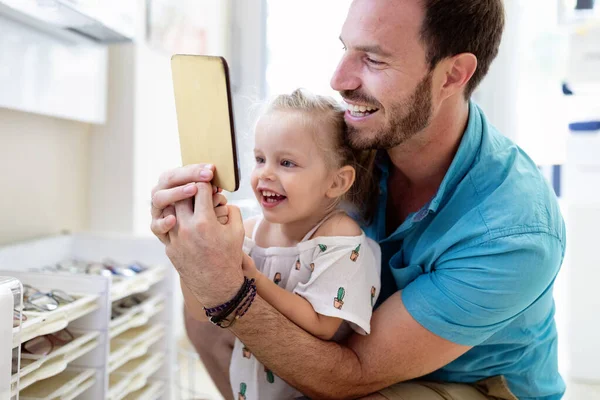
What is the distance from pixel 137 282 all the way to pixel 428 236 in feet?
2.08

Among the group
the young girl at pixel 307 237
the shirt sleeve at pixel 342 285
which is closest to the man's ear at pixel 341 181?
the young girl at pixel 307 237

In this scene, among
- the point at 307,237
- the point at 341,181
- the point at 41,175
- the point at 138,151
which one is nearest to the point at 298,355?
the point at 307,237

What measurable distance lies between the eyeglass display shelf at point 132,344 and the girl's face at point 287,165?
44 cm

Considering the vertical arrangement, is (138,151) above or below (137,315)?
above

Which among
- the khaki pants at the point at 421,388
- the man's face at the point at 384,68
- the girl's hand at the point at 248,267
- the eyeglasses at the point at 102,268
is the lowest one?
the khaki pants at the point at 421,388

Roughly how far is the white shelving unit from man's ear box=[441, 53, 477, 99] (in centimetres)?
77

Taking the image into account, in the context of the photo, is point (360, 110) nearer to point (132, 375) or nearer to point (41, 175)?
point (132, 375)

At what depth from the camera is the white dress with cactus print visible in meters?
1.06

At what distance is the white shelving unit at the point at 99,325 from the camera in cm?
101

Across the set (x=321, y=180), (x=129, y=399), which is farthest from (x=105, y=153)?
(x=321, y=180)

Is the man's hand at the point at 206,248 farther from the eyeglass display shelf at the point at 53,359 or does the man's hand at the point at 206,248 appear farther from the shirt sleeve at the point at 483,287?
the shirt sleeve at the point at 483,287

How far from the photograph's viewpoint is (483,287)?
1074mm

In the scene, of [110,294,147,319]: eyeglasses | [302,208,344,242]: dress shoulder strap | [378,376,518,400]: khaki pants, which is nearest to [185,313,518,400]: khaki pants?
[378,376,518,400]: khaki pants

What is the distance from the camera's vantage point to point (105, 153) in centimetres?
187
